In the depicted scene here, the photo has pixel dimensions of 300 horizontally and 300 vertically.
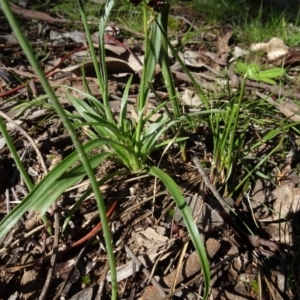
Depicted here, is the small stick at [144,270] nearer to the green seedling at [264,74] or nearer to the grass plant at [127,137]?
the grass plant at [127,137]

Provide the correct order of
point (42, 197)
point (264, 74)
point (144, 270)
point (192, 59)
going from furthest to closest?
1. point (192, 59)
2. point (264, 74)
3. point (144, 270)
4. point (42, 197)

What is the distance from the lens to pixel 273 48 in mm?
2145

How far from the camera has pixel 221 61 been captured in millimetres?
2086

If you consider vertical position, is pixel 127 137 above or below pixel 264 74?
above

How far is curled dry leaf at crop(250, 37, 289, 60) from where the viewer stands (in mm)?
2113

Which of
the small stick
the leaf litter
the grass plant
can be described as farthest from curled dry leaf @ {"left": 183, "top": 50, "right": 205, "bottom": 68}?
the small stick

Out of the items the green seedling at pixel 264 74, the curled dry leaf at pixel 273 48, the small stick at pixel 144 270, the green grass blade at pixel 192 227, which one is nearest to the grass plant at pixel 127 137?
the green grass blade at pixel 192 227

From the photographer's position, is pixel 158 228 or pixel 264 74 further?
pixel 264 74

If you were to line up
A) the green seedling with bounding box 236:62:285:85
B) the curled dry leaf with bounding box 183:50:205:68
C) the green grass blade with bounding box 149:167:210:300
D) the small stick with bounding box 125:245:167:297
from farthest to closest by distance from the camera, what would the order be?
the curled dry leaf with bounding box 183:50:205:68 < the green seedling with bounding box 236:62:285:85 < the small stick with bounding box 125:245:167:297 < the green grass blade with bounding box 149:167:210:300

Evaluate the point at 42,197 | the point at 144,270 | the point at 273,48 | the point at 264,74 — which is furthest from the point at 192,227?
the point at 273,48

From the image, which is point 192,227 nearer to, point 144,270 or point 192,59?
point 144,270

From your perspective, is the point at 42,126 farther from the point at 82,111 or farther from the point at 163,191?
the point at 163,191

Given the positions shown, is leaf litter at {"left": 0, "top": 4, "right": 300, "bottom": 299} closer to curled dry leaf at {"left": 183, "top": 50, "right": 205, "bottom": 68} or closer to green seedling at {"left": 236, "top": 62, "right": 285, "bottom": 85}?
green seedling at {"left": 236, "top": 62, "right": 285, "bottom": 85}

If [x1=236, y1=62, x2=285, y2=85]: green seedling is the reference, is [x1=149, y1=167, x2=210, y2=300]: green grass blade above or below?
above
